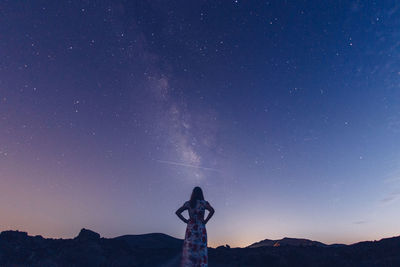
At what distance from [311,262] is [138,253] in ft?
30.2

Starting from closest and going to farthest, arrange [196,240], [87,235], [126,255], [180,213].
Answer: [196,240] < [180,213] < [126,255] < [87,235]

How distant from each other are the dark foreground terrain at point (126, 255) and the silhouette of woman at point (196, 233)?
804cm

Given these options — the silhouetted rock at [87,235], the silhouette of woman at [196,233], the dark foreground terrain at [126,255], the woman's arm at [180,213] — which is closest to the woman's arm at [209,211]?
the silhouette of woman at [196,233]

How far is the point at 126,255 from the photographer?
13492mm

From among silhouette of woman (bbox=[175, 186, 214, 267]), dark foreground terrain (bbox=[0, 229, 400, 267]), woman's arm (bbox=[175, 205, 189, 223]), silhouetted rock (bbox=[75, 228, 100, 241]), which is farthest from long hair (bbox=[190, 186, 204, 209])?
silhouetted rock (bbox=[75, 228, 100, 241])

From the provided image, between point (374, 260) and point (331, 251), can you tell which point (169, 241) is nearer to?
point (331, 251)

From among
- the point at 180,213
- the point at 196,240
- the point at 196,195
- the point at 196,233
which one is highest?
the point at 196,195

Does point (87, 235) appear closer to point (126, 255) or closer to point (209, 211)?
point (126, 255)

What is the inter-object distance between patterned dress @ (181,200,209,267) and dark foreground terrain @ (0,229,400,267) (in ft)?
26.4

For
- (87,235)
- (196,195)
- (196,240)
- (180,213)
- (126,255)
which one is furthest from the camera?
(87,235)

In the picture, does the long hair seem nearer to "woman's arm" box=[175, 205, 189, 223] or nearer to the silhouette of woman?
the silhouette of woman

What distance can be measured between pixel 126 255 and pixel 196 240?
33.1ft

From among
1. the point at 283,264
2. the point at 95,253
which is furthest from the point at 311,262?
the point at 95,253

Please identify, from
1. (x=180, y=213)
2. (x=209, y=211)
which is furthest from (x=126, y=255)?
(x=209, y=211)
